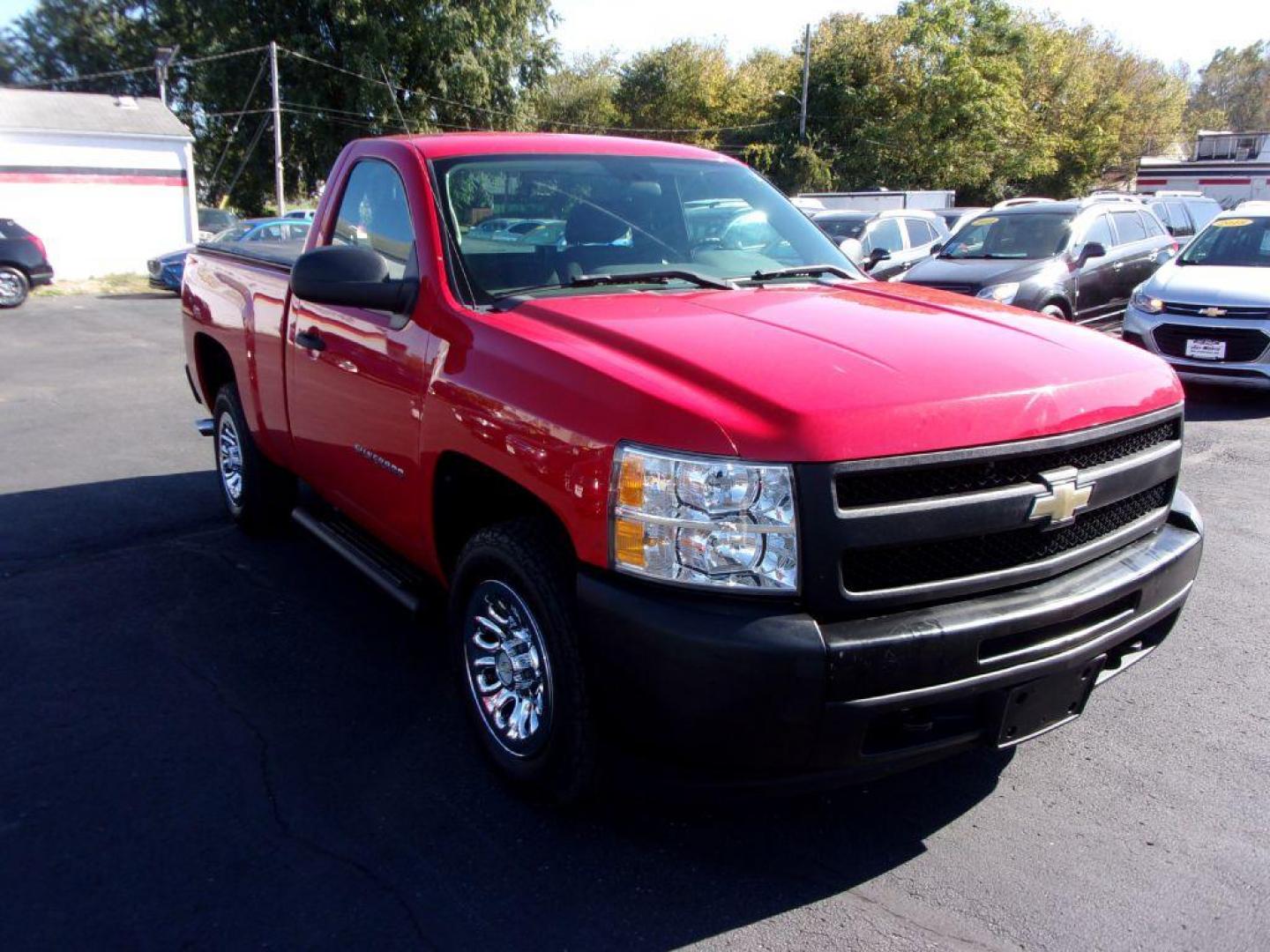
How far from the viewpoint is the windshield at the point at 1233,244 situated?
10188 mm

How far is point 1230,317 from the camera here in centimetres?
900

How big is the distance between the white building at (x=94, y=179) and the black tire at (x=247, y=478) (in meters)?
23.5

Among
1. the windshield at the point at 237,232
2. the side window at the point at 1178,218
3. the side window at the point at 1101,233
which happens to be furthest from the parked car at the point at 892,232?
the windshield at the point at 237,232

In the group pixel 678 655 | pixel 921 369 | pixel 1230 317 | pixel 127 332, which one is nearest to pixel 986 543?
pixel 921 369

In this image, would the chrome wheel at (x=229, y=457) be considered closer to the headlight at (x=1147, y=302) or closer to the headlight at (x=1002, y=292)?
the headlight at (x=1002, y=292)

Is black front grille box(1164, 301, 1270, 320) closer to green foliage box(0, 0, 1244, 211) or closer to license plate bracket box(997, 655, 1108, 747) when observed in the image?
license plate bracket box(997, 655, 1108, 747)

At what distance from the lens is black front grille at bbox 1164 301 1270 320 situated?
8859 mm

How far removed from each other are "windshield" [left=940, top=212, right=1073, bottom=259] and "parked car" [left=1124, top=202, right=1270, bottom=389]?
1.41m

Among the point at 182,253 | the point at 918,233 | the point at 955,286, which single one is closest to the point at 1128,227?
the point at 955,286

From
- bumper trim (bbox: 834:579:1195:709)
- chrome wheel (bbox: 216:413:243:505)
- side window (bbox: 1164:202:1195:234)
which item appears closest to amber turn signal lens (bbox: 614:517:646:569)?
bumper trim (bbox: 834:579:1195:709)

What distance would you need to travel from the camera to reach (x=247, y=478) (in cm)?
556

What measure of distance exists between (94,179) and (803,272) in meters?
27.9

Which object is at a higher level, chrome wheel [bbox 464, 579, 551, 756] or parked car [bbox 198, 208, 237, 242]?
parked car [bbox 198, 208, 237, 242]

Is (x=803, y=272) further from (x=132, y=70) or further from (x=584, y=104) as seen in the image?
(x=584, y=104)
